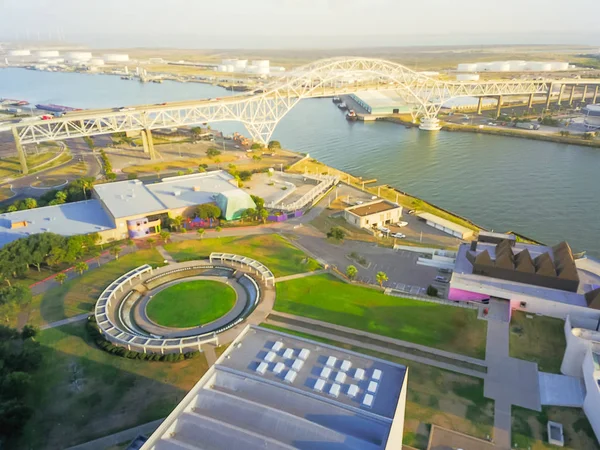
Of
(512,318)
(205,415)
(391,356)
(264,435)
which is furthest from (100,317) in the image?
(512,318)

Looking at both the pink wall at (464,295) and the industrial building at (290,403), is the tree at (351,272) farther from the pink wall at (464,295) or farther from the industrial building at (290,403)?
the industrial building at (290,403)

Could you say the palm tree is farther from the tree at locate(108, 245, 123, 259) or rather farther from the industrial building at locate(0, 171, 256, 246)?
the tree at locate(108, 245, 123, 259)

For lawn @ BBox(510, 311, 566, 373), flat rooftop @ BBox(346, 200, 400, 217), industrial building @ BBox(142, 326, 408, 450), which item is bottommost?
lawn @ BBox(510, 311, 566, 373)

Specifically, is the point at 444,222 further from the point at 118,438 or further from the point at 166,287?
the point at 118,438

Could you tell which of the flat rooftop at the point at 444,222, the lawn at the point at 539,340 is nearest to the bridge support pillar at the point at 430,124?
the flat rooftop at the point at 444,222

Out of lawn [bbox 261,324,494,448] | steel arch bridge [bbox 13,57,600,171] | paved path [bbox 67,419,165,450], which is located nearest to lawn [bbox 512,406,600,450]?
lawn [bbox 261,324,494,448]

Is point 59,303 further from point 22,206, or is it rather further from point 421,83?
point 421,83
